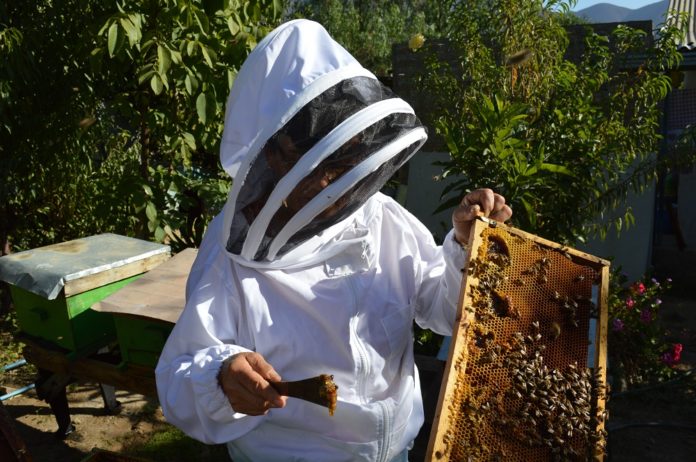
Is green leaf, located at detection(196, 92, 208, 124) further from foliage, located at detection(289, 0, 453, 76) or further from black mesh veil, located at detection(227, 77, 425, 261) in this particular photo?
foliage, located at detection(289, 0, 453, 76)

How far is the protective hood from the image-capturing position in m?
1.54

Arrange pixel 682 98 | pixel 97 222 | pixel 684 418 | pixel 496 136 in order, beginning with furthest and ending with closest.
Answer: pixel 682 98, pixel 97 222, pixel 684 418, pixel 496 136

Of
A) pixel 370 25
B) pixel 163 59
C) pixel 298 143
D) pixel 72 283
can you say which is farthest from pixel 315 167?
pixel 370 25

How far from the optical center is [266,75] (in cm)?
158

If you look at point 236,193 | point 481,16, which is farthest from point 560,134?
point 236,193

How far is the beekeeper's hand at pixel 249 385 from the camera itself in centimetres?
136

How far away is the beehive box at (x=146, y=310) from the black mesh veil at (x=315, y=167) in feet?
4.93

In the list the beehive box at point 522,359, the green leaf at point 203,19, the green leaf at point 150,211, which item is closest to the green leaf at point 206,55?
the green leaf at point 203,19

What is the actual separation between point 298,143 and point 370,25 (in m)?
20.0

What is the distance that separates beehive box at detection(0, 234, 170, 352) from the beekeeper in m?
1.80

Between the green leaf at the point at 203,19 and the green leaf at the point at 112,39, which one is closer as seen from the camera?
the green leaf at the point at 112,39

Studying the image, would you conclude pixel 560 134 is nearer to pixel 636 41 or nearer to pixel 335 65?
pixel 636 41

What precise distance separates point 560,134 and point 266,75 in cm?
297

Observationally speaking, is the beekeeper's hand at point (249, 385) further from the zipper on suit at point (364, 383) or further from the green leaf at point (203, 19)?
the green leaf at point (203, 19)
